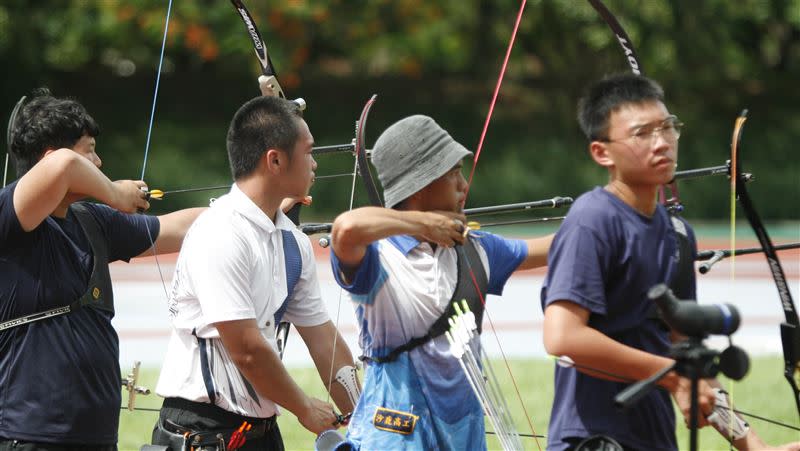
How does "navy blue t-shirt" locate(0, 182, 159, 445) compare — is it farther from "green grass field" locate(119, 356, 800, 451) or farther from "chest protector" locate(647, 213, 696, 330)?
"green grass field" locate(119, 356, 800, 451)

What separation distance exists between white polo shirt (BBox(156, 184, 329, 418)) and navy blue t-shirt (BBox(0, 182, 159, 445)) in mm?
275

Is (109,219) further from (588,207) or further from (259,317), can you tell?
(588,207)

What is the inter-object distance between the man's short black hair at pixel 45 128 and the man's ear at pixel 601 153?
6.18 ft

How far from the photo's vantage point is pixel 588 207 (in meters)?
3.01

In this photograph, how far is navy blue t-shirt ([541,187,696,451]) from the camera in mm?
2943

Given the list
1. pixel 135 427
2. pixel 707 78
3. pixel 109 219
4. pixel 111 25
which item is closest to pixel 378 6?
pixel 111 25

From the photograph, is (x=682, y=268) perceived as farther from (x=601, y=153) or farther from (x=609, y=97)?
(x=609, y=97)

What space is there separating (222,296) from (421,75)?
22.7m

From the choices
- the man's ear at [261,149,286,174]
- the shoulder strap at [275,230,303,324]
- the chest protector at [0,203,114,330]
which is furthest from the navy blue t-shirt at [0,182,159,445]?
the man's ear at [261,149,286,174]

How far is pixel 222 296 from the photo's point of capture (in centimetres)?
364

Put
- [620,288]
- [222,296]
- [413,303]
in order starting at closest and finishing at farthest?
1. [620,288]
2. [413,303]
3. [222,296]

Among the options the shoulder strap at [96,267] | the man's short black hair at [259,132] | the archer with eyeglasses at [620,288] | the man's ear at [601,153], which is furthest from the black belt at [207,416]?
the man's ear at [601,153]

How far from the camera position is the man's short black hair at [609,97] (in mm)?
3143

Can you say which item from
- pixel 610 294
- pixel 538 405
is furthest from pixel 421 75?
pixel 610 294
